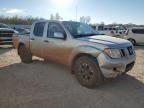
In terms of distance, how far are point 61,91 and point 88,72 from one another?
34.6 inches

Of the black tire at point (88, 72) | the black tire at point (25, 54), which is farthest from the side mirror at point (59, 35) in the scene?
the black tire at point (25, 54)

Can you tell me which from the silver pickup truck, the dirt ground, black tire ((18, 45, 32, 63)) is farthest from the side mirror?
black tire ((18, 45, 32, 63))

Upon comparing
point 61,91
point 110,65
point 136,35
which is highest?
point 136,35

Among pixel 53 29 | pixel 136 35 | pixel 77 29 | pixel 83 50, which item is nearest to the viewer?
pixel 83 50

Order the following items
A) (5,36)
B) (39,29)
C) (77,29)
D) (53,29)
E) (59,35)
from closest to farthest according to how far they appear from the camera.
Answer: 1. (59,35)
2. (77,29)
3. (53,29)
4. (39,29)
5. (5,36)

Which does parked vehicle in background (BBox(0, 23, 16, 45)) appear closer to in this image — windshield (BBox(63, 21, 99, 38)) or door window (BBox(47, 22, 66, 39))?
door window (BBox(47, 22, 66, 39))

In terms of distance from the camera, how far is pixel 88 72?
4.80m

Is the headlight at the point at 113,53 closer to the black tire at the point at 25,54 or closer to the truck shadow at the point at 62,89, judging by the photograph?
the truck shadow at the point at 62,89

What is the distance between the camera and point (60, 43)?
552 cm

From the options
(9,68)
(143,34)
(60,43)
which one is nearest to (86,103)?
(60,43)

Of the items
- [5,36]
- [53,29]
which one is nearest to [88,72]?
[53,29]

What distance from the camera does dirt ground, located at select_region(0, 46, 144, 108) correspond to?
3.96m

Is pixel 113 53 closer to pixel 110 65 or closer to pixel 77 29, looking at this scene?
pixel 110 65

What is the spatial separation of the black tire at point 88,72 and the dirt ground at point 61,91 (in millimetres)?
189
